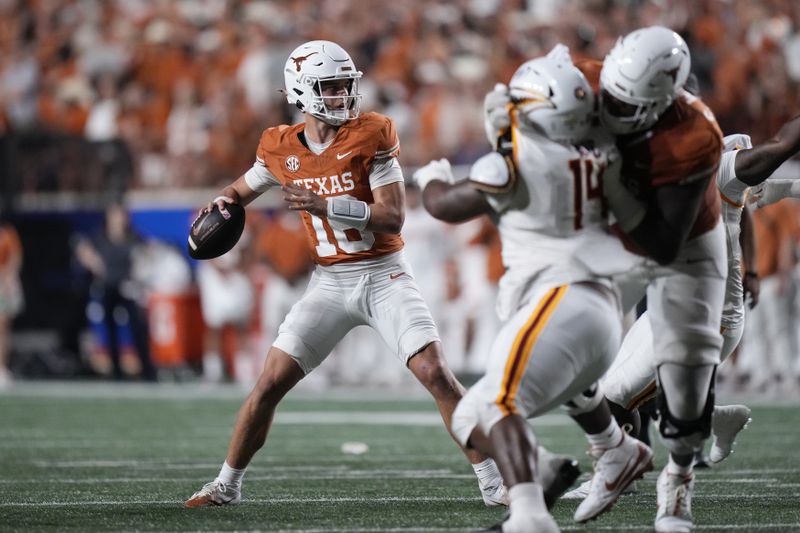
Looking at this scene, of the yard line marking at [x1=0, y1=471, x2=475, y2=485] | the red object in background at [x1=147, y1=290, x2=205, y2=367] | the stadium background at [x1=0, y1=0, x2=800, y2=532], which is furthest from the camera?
the red object in background at [x1=147, y1=290, x2=205, y2=367]

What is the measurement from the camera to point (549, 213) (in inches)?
168

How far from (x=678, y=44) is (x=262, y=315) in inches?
369

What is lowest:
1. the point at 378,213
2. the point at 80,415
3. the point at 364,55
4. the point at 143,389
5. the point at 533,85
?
the point at 143,389

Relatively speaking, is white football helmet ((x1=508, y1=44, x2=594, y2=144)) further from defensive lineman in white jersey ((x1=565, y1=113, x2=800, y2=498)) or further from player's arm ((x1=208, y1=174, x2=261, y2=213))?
player's arm ((x1=208, y1=174, x2=261, y2=213))

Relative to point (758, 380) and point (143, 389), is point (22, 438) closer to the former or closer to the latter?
point (143, 389)

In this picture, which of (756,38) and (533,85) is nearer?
(533,85)

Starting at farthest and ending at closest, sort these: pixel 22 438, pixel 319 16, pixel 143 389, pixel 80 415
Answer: pixel 319 16
pixel 143 389
pixel 80 415
pixel 22 438

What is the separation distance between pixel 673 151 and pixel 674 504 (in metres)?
1.16

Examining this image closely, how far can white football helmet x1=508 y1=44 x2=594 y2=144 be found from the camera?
4.16 meters

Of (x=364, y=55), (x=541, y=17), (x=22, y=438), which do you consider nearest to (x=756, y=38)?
(x=541, y=17)

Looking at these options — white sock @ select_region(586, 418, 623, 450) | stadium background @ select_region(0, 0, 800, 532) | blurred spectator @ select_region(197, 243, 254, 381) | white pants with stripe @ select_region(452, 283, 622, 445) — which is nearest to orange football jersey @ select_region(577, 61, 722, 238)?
white pants with stripe @ select_region(452, 283, 622, 445)

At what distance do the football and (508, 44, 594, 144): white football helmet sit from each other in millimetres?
1637

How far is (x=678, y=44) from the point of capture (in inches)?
173

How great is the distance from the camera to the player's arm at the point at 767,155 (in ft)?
17.2
